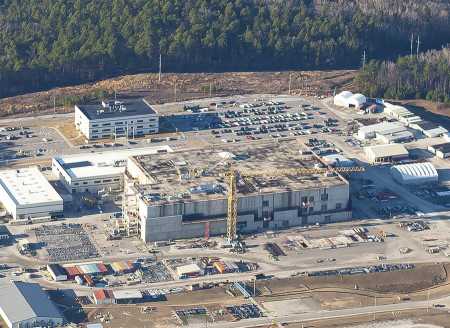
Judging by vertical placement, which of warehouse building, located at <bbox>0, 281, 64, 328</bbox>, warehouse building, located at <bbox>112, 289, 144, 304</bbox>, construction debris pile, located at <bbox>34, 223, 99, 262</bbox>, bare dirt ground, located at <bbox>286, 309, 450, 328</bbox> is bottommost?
bare dirt ground, located at <bbox>286, 309, 450, 328</bbox>

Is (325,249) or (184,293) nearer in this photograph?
(184,293)

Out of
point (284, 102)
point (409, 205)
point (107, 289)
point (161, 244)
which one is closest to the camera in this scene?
point (107, 289)

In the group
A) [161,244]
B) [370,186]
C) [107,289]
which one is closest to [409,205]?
[370,186]

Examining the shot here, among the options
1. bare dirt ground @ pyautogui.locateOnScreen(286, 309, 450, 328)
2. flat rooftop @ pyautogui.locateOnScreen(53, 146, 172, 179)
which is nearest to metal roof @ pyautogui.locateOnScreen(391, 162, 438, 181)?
flat rooftop @ pyautogui.locateOnScreen(53, 146, 172, 179)

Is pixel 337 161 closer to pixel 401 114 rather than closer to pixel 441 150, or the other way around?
pixel 441 150

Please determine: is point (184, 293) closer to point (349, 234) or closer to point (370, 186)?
point (349, 234)

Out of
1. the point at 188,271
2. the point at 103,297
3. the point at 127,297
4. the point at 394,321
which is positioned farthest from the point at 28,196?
the point at 394,321

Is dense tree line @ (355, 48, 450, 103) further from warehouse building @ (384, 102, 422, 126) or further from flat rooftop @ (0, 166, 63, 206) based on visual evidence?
flat rooftop @ (0, 166, 63, 206)
